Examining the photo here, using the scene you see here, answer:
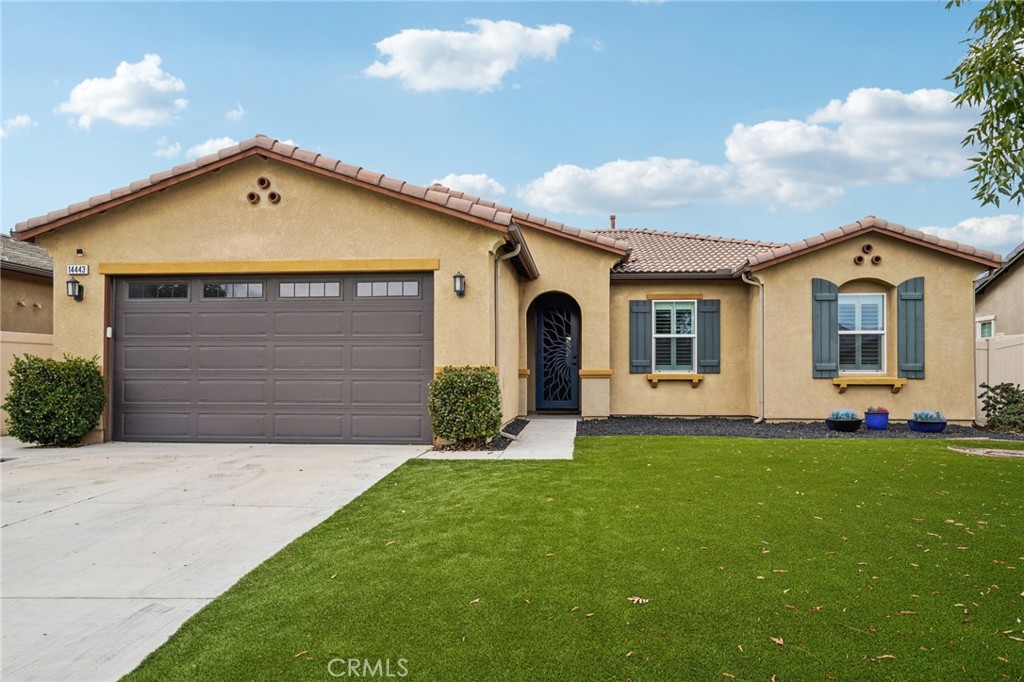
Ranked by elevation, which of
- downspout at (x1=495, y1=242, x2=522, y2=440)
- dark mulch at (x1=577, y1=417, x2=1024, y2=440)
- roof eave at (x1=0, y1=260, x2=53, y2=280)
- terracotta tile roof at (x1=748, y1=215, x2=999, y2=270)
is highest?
terracotta tile roof at (x1=748, y1=215, x2=999, y2=270)

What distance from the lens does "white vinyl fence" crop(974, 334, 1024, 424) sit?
12.0 meters

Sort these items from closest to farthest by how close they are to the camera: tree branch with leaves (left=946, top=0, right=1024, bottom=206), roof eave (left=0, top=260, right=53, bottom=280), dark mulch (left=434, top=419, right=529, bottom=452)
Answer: tree branch with leaves (left=946, top=0, right=1024, bottom=206) < dark mulch (left=434, top=419, right=529, bottom=452) < roof eave (left=0, top=260, right=53, bottom=280)

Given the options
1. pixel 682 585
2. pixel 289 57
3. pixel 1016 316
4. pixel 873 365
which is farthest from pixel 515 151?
pixel 682 585

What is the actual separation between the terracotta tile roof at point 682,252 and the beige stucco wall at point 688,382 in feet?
1.12

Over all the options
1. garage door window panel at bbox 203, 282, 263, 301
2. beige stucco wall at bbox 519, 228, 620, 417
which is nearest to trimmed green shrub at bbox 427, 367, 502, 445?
garage door window panel at bbox 203, 282, 263, 301

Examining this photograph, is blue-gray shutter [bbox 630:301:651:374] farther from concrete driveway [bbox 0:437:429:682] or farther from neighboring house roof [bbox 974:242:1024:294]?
neighboring house roof [bbox 974:242:1024:294]

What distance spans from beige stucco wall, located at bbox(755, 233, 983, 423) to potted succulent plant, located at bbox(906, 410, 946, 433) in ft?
2.90

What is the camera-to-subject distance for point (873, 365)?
1217 cm

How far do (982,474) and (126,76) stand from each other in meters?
21.8

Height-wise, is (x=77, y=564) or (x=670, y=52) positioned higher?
(x=670, y=52)

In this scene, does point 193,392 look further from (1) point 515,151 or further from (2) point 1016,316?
(2) point 1016,316

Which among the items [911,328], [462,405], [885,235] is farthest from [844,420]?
[462,405]

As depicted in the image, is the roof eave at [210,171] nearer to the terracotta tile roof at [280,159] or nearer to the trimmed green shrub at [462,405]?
the terracotta tile roof at [280,159]

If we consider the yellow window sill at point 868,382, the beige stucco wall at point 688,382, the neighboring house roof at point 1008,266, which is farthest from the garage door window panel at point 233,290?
the neighboring house roof at point 1008,266
